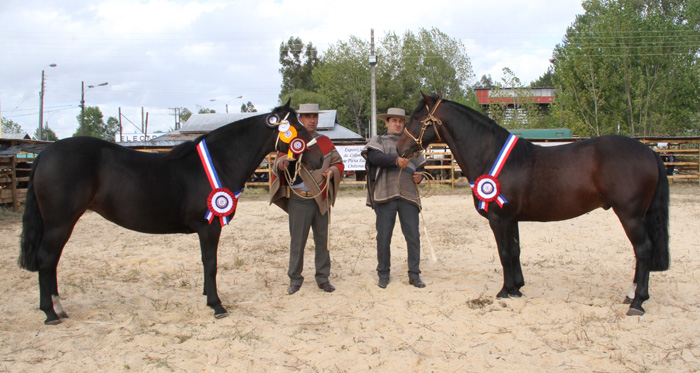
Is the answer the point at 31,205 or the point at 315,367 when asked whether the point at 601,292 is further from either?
the point at 31,205

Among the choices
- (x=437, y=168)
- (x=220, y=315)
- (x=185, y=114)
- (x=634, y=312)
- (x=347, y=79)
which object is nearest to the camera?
(x=634, y=312)

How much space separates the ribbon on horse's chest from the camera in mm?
4078

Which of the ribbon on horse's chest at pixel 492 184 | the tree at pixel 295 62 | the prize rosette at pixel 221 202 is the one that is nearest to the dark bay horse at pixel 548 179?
the ribbon on horse's chest at pixel 492 184

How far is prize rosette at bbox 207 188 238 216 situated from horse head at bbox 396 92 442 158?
1691 mm

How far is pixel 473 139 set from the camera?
4.30m

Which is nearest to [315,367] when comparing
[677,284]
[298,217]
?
[298,217]

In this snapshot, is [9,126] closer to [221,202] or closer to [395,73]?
[395,73]

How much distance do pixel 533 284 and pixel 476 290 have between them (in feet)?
2.24

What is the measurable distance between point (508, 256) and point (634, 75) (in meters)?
23.0

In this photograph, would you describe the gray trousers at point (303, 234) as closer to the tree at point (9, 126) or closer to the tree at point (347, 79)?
the tree at point (347, 79)

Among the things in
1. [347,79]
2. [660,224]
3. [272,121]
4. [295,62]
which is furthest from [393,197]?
[295,62]

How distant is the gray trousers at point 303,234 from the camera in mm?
4512

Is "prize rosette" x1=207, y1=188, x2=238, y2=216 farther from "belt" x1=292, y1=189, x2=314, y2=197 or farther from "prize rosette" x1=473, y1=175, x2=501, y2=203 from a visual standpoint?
"prize rosette" x1=473, y1=175, x2=501, y2=203

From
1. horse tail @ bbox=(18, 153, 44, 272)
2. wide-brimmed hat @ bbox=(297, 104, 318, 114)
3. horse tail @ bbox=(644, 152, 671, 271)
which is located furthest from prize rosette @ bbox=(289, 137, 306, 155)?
horse tail @ bbox=(644, 152, 671, 271)
